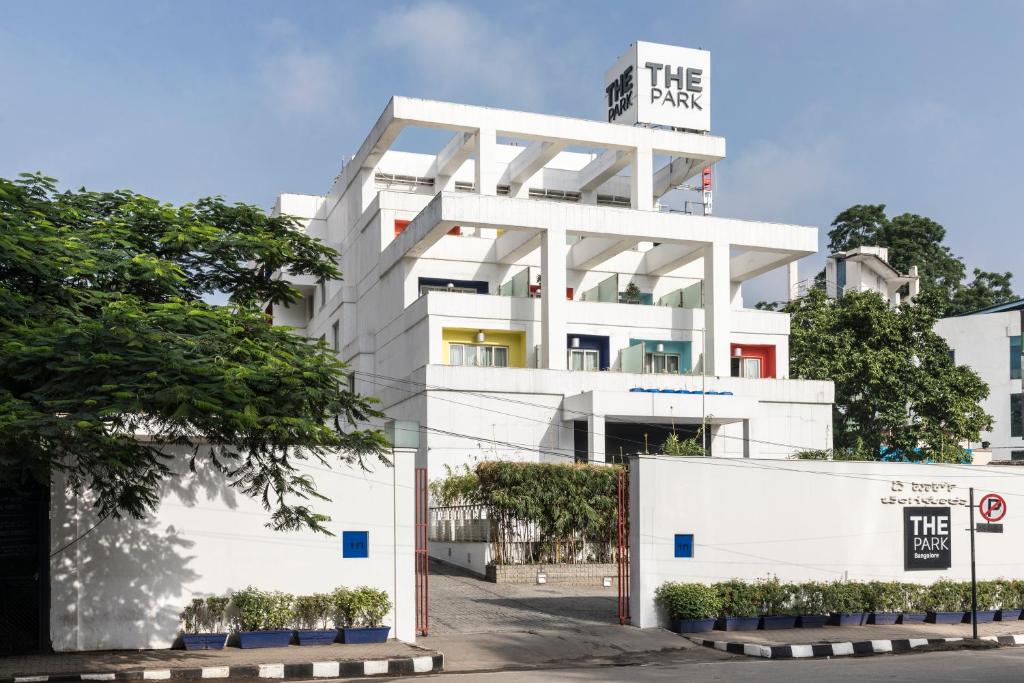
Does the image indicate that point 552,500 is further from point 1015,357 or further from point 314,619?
point 1015,357

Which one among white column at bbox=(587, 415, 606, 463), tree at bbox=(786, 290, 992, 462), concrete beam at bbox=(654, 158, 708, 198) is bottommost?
white column at bbox=(587, 415, 606, 463)

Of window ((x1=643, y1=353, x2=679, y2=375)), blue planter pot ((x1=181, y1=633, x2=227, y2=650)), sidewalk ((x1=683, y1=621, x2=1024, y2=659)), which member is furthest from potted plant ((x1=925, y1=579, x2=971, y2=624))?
window ((x1=643, y1=353, x2=679, y2=375))

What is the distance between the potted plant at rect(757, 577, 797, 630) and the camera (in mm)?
19672

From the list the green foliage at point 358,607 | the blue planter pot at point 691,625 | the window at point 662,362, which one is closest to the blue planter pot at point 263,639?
the green foliage at point 358,607

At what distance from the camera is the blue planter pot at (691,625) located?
19.0 metres

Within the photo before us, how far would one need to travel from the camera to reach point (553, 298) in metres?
38.0

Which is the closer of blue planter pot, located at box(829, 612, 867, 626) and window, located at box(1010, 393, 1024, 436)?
blue planter pot, located at box(829, 612, 867, 626)

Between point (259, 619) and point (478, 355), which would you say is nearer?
point (259, 619)

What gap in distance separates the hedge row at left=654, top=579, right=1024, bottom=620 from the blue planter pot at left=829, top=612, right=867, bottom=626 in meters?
0.07

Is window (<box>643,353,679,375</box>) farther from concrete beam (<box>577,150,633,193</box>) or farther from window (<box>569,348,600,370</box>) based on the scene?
concrete beam (<box>577,150,633,193</box>)

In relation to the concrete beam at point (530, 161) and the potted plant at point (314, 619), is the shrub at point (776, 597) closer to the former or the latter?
the potted plant at point (314, 619)

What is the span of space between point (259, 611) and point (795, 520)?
955 cm

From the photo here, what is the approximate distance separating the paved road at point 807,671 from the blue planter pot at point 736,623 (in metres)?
1.90

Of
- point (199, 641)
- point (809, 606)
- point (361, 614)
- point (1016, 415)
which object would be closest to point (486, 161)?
point (809, 606)
